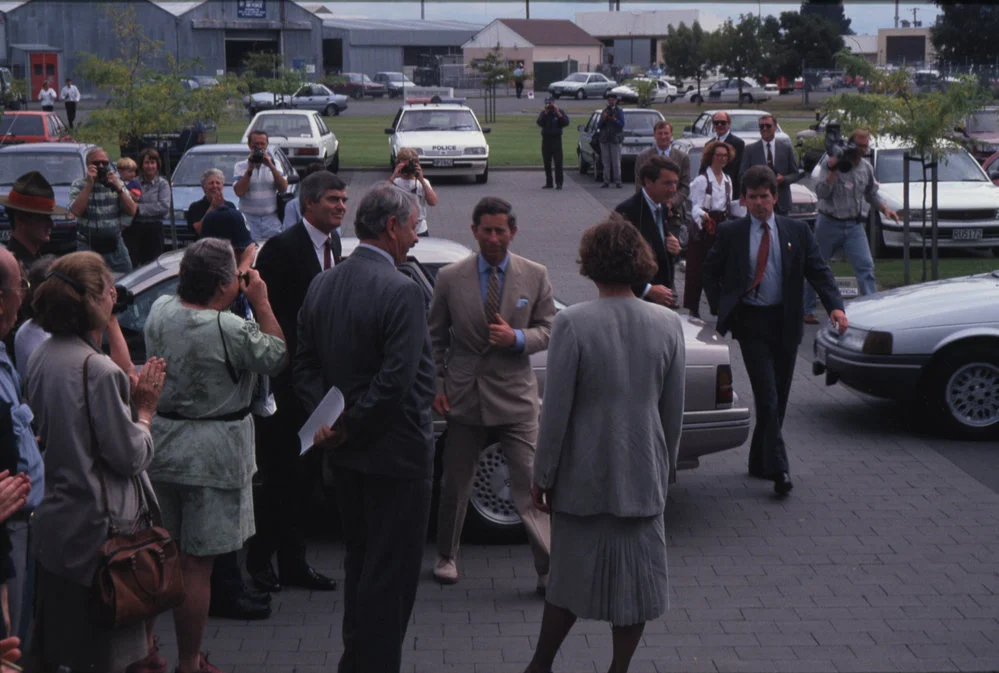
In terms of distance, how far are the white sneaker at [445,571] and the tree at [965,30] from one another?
64.5 metres

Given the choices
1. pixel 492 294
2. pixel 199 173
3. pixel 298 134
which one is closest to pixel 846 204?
pixel 492 294

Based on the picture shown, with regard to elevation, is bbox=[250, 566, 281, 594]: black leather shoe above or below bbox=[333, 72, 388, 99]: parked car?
below

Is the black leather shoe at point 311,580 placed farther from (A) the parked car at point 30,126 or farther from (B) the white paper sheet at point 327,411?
(A) the parked car at point 30,126

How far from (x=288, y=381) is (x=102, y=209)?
826 centimetres

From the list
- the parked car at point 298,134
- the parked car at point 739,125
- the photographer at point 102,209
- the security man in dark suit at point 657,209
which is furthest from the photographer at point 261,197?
the parked car at point 739,125

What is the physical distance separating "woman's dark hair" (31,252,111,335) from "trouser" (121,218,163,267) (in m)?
11.0

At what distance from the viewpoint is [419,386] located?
5062 mm

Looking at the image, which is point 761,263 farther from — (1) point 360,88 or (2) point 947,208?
(1) point 360,88

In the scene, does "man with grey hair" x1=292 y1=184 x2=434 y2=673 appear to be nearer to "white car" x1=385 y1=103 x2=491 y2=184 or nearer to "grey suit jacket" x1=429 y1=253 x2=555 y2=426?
"grey suit jacket" x1=429 y1=253 x2=555 y2=426

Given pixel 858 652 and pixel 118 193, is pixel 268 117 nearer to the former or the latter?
pixel 118 193

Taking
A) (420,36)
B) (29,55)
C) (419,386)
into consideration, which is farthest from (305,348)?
(420,36)

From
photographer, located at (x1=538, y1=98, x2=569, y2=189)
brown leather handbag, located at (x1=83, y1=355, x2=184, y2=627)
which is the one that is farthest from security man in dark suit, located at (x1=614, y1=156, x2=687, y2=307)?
photographer, located at (x1=538, y1=98, x2=569, y2=189)

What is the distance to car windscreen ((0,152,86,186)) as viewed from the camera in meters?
20.5

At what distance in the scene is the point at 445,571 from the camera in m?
6.91
